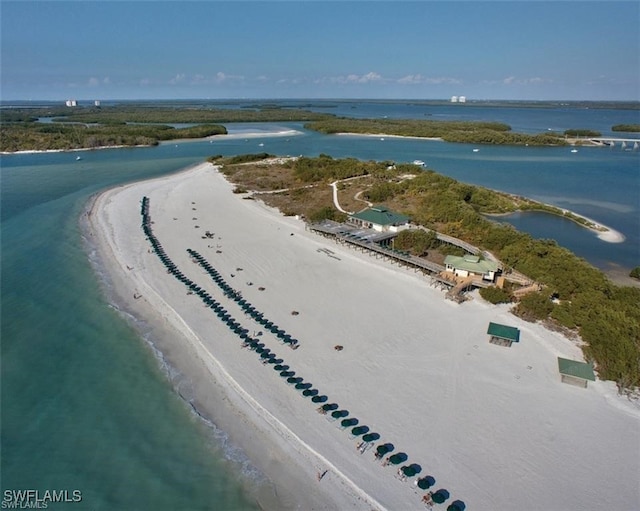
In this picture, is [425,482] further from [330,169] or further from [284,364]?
[330,169]

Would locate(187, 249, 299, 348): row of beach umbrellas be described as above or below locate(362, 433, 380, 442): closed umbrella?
above

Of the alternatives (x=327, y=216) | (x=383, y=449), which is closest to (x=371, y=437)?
(x=383, y=449)

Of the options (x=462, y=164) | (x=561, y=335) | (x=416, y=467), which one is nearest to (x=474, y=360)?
(x=561, y=335)

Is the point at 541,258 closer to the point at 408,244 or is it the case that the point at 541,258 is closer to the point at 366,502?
the point at 408,244

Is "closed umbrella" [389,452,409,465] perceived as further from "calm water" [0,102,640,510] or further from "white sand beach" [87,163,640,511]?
"calm water" [0,102,640,510]

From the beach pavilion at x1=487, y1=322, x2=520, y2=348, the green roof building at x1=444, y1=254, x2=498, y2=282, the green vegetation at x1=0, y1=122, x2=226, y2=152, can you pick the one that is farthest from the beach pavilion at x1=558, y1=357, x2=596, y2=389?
the green vegetation at x1=0, y1=122, x2=226, y2=152

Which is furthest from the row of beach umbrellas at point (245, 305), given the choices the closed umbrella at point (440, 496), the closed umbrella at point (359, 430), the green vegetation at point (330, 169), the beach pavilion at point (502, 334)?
the green vegetation at point (330, 169)
